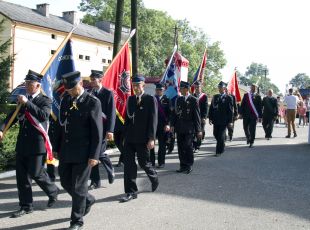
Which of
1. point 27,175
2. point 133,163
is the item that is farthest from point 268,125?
point 27,175

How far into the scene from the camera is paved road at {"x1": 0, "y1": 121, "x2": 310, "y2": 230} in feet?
18.5

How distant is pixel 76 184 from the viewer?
530 centimetres

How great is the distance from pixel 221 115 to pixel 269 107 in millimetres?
5466

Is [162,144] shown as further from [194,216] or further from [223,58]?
[223,58]

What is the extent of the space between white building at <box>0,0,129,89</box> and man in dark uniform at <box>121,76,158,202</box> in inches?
1324

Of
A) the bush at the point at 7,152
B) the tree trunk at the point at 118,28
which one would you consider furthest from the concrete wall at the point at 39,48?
the bush at the point at 7,152

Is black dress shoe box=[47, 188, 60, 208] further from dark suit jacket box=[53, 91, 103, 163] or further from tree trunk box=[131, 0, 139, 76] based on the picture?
tree trunk box=[131, 0, 139, 76]

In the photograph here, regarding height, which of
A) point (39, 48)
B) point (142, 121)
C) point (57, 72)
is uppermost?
point (39, 48)

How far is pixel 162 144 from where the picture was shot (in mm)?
9883

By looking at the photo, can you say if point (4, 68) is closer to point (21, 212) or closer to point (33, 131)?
point (33, 131)

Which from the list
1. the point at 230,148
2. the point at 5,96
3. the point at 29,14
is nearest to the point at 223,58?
the point at 29,14

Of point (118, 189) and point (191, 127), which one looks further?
point (191, 127)

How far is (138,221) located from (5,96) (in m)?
4.42

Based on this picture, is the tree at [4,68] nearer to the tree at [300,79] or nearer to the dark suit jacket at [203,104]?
the dark suit jacket at [203,104]
